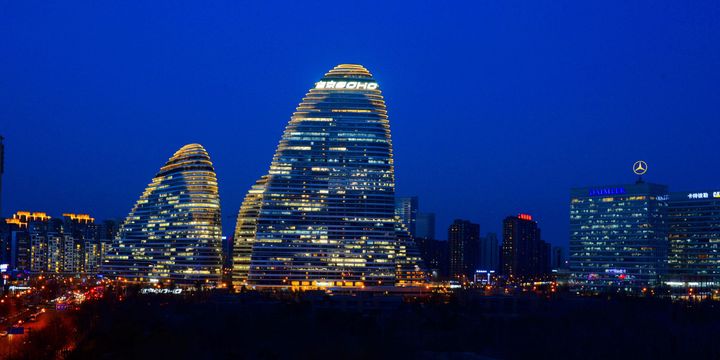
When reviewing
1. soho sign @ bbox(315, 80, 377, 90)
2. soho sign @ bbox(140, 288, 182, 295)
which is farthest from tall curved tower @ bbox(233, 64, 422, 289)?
soho sign @ bbox(140, 288, 182, 295)

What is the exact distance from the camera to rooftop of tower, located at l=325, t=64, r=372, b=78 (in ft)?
592

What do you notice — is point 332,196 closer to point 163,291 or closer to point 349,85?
point 349,85

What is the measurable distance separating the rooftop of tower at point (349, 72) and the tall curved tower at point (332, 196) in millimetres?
160

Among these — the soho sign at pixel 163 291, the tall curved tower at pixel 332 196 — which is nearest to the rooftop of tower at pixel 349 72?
the tall curved tower at pixel 332 196

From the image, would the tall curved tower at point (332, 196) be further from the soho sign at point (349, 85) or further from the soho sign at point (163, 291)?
the soho sign at point (163, 291)

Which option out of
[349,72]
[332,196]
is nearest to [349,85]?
[349,72]

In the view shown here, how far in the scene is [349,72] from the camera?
180625mm

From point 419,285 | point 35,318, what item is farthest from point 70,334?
point 419,285

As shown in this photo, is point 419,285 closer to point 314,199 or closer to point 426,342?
point 314,199

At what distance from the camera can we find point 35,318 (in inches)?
5591

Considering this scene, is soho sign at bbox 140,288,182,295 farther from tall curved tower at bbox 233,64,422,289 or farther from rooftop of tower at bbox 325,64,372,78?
rooftop of tower at bbox 325,64,372,78

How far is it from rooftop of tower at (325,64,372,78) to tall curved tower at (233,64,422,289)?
0.16 metres

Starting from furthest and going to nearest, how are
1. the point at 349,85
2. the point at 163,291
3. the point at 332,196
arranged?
the point at 163,291, the point at 332,196, the point at 349,85

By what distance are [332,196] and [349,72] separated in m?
20.0
